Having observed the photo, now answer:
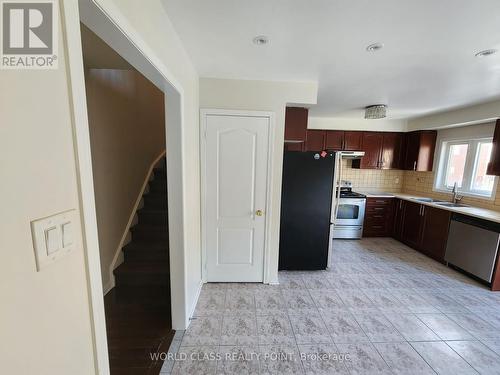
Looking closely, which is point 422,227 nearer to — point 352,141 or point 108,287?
point 352,141

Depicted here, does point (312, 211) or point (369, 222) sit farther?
point (369, 222)

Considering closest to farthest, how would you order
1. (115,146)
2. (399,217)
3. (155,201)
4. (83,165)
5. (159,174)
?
1. (83,165)
2. (115,146)
3. (155,201)
4. (159,174)
5. (399,217)

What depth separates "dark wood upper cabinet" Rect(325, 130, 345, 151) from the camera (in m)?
4.24

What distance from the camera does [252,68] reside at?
206 centimetres

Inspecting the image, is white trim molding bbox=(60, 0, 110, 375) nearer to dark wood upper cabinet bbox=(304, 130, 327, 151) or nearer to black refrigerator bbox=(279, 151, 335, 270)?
black refrigerator bbox=(279, 151, 335, 270)

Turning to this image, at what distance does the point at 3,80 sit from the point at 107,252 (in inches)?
91.6

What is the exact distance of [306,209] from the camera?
9.23ft

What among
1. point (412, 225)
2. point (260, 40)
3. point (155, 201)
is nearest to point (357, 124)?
point (412, 225)

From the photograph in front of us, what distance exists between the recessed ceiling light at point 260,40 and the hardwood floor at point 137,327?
2.48 meters

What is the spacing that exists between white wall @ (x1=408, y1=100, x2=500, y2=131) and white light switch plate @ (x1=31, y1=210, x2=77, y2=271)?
4.49m

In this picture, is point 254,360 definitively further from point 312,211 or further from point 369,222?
point 369,222

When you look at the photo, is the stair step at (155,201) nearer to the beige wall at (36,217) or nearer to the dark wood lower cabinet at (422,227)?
the beige wall at (36,217)

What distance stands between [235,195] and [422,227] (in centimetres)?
334

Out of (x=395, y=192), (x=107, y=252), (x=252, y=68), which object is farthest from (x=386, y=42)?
(x=395, y=192)
